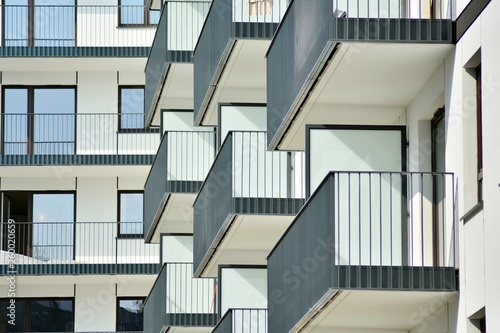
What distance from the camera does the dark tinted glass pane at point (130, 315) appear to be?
51.4 meters

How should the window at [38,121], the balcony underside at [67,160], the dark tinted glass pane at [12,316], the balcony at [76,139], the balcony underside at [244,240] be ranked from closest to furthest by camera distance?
1. the balcony underside at [244,240]
2. the balcony underside at [67,160]
3. the balcony at [76,139]
4. the window at [38,121]
5. the dark tinted glass pane at [12,316]

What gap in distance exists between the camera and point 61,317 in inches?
2036

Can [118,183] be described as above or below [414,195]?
above

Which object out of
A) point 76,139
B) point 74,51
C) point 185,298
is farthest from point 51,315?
point 185,298

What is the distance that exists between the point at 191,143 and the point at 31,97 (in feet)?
62.1

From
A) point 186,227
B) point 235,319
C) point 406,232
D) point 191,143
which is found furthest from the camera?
point 186,227

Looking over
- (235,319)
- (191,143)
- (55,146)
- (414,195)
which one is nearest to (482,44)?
(414,195)

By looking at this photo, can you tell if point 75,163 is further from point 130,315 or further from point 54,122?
point 130,315

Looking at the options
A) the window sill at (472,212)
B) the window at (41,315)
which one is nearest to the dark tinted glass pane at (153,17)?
the window at (41,315)

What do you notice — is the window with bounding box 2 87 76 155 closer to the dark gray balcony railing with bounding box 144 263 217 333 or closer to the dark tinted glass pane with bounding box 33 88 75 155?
the dark tinted glass pane with bounding box 33 88 75 155

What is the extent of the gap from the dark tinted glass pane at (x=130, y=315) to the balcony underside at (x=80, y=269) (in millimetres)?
1913

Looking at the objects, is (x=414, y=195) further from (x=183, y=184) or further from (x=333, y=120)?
(x=183, y=184)

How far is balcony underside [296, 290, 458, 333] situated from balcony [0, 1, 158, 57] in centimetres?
Result: 3064

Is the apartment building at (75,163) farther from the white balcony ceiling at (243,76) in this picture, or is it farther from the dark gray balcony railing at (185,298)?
the white balcony ceiling at (243,76)
